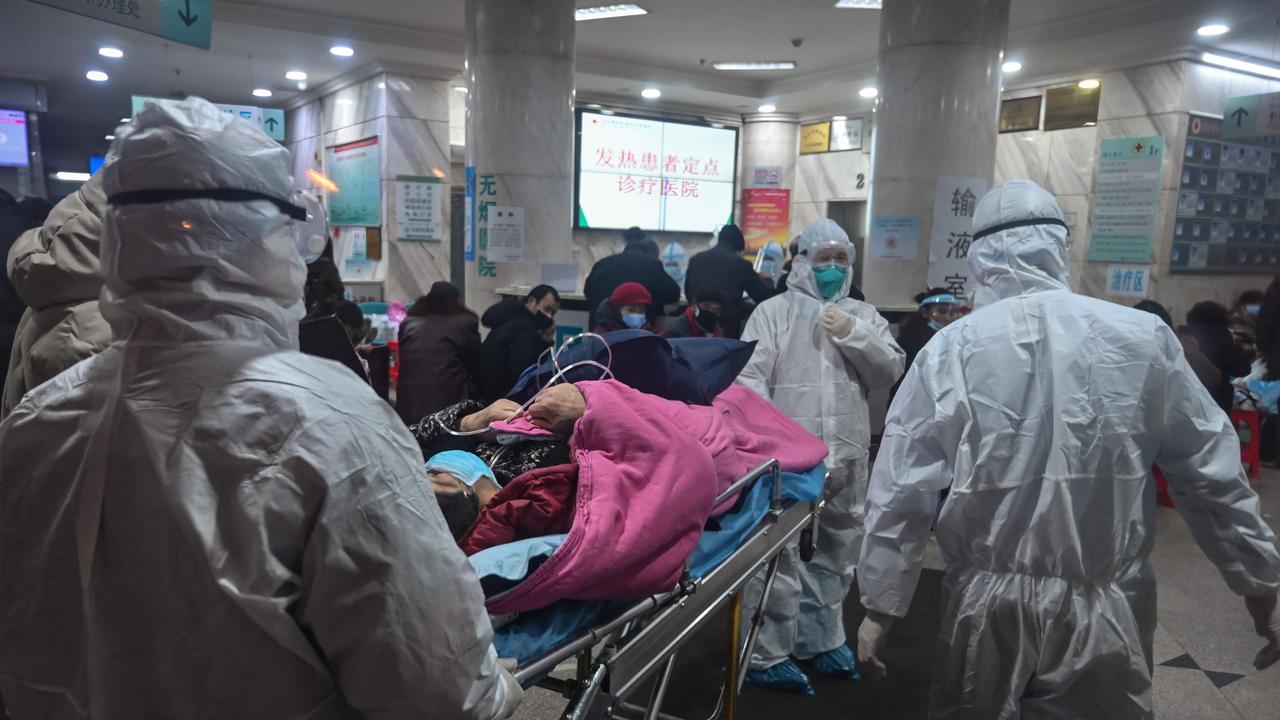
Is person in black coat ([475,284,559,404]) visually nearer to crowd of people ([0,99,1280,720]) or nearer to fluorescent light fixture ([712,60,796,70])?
crowd of people ([0,99,1280,720])

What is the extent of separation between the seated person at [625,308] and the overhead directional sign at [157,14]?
243cm

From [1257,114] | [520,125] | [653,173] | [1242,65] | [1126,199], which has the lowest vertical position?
[1126,199]

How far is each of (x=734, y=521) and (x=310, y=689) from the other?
1.31m

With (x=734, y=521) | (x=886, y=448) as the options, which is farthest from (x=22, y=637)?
(x=886, y=448)

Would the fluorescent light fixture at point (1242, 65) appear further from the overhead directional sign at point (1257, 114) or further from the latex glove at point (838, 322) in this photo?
the latex glove at point (838, 322)

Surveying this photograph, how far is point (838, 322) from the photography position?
3.13 metres

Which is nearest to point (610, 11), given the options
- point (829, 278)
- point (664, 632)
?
point (829, 278)

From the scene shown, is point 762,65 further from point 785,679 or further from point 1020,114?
point 785,679

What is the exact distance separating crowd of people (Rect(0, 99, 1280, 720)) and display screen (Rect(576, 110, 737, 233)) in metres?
6.48

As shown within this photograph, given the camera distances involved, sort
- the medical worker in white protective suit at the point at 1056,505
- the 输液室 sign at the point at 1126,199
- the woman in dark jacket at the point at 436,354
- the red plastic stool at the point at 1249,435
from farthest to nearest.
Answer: the 输液室 sign at the point at 1126,199 → the red plastic stool at the point at 1249,435 → the woman in dark jacket at the point at 436,354 → the medical worker in white protective suit at the point at 1056,505

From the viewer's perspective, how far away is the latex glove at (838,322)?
312 centimetres

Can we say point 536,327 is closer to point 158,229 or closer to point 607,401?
point 607,401

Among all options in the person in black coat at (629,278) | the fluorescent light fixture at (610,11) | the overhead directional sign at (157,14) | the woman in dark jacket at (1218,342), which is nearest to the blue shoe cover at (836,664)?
the person in black coat at (629,278)

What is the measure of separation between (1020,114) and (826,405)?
21.9ft
